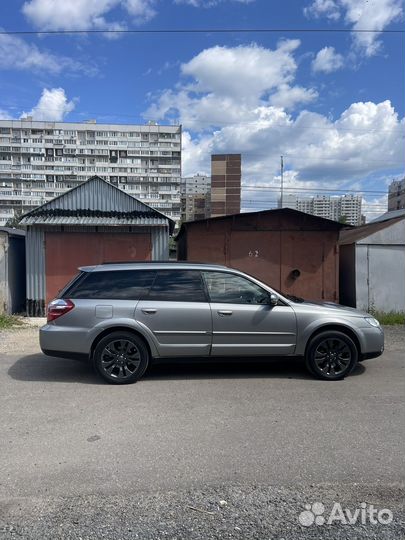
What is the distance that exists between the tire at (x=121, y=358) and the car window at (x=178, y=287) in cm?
67

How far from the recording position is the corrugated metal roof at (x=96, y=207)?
12.3 m

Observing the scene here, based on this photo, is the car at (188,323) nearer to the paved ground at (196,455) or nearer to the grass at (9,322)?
the paved ground at (196,455)

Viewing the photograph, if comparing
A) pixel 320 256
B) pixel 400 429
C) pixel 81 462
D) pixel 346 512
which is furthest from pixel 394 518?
pixel 320 256

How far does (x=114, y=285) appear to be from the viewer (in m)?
6.32

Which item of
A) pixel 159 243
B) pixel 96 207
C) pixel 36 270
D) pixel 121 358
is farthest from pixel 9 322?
pixel 121 358

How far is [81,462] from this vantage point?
3744 millimetres

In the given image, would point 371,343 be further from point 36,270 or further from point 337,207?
point 337,207

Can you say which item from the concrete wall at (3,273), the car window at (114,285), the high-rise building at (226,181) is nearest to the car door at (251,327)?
the car window at (114,285)

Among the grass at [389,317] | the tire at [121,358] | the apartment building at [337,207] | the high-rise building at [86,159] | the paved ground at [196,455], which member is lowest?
the paved ground at [196,455]

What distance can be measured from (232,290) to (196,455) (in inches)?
113

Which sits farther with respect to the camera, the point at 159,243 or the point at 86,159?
A: the point at 86,159

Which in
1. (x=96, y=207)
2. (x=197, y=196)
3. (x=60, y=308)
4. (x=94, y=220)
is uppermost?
(x=197, y=196)

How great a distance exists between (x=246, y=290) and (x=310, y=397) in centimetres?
171

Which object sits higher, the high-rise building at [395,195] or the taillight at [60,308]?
the high-rise building at [395,195]
